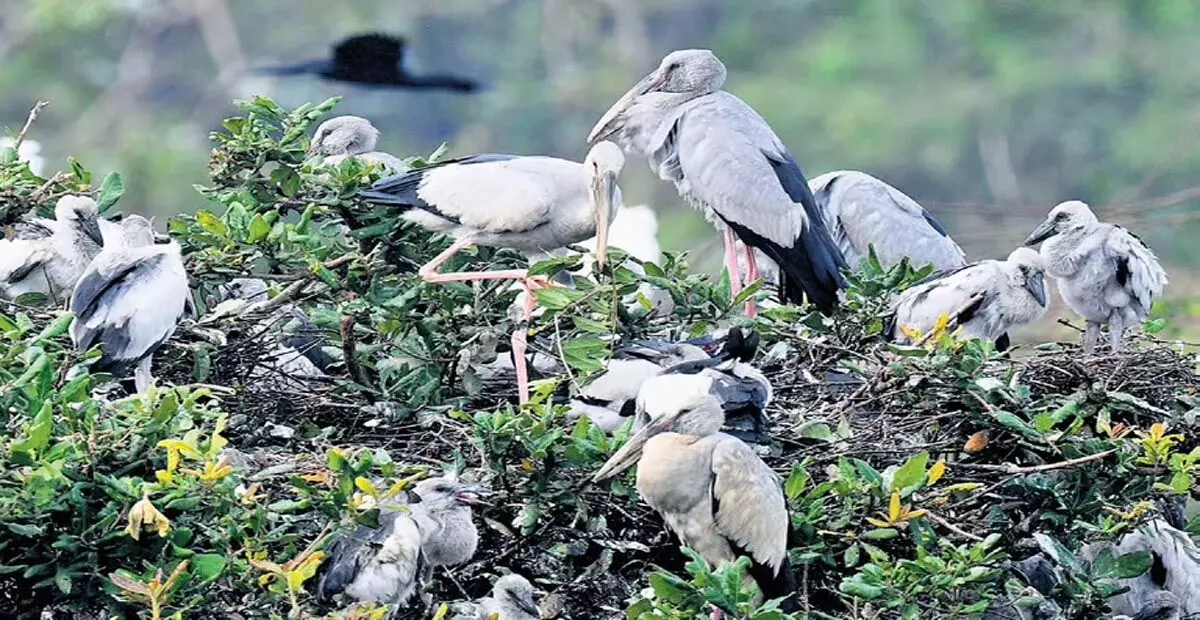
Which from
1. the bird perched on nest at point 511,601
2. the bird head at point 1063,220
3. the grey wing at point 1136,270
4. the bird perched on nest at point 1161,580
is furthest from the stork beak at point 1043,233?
the bird perched on nest at point 511,601

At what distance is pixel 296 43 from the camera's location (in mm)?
19125

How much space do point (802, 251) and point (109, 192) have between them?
6.35 feet

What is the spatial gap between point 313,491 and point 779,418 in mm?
1325

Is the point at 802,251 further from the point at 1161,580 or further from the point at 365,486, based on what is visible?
the point at 365,486

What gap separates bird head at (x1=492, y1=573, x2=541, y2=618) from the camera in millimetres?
4098

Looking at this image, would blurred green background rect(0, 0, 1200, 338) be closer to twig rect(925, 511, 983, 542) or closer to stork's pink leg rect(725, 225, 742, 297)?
stork's pink leg rect(725, 225, 742, 297)

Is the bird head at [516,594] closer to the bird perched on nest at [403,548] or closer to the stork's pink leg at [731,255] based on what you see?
the bird perched on nest at [403,548]

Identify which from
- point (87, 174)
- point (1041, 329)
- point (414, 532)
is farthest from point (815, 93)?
point (414, 532)

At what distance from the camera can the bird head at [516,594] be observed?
4.10 metres

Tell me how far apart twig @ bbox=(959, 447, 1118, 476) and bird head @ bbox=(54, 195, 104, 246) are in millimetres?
2149

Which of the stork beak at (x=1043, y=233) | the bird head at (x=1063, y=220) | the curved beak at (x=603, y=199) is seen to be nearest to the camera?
the curved beak at (x=603, y=199)

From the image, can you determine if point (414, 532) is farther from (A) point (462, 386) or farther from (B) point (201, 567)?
(A) point (462, 386)

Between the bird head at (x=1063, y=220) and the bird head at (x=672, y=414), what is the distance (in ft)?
5.31

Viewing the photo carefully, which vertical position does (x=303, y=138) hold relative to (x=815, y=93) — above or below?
above
